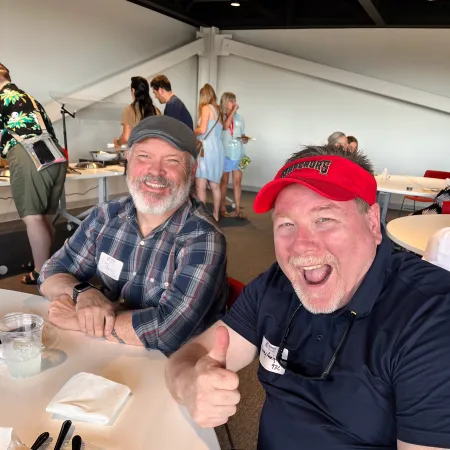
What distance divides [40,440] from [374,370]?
66 centimetres

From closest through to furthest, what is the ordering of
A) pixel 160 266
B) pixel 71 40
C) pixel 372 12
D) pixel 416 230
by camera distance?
pixel 160 266
pixel 416 230
pixel 71 40
pixel 372 12

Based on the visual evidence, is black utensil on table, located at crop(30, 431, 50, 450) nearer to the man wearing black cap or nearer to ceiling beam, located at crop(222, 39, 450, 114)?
the man wearing black cap

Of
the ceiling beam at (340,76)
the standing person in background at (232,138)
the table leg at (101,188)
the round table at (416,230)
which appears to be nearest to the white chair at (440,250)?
the round table at (416,230)

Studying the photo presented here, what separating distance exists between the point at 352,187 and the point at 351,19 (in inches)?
281

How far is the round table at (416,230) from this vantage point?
2.19 metres

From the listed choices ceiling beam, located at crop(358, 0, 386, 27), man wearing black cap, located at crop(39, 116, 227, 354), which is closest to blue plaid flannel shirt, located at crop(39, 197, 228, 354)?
man wearing black cap, located at crop(39, 116, 227, 354)

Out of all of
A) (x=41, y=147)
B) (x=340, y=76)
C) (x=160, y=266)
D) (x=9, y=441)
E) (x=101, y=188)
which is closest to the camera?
(x=9, y=441)

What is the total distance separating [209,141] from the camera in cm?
522

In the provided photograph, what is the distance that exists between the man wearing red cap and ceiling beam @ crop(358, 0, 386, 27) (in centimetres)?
556

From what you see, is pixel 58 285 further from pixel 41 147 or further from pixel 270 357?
pixel 41 147

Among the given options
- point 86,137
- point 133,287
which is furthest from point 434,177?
point 133,287

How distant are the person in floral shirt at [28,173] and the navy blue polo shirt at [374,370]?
282 centimetres

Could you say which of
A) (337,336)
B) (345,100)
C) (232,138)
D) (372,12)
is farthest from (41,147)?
(345,100)

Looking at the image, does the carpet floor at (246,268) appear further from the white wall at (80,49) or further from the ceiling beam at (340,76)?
the ceiling beam at (340,76)
